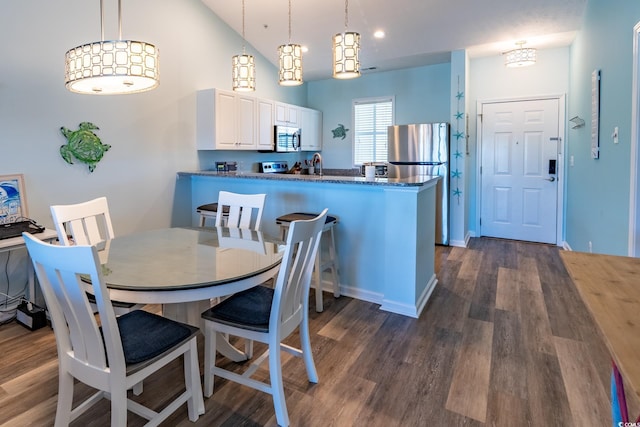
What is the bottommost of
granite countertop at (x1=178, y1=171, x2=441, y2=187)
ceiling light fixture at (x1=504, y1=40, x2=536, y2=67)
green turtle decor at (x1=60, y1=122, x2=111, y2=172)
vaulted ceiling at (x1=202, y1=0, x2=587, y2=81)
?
granite countertop at (x1=178, y1=171, x2=441, y2=187)

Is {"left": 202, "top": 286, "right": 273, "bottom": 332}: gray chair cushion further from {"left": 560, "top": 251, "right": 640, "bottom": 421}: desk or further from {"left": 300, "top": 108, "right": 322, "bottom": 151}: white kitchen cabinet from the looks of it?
{"left": 300, "top": 108, "right": 322, "bottom": 151}: white kitchen cabinet

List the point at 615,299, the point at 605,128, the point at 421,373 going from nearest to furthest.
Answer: the point at 615,299
the point at 421,373
the point at 605,128

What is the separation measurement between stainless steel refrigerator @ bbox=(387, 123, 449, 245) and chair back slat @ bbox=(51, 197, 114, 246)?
4.01 metres

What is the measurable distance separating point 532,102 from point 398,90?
1.91 m

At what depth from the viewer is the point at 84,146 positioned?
3465mm

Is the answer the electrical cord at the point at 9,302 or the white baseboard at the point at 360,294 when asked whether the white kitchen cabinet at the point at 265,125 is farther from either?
the electrical cord at the point at 9,302

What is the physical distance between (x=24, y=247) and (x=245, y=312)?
217cm

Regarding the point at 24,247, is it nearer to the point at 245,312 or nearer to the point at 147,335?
the point at 147,335

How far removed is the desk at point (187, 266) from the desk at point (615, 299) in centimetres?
126

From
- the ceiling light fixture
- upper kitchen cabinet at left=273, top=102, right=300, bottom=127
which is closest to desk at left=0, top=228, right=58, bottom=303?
upper kitchen cabinet at left=273, top=102, right=300, bottom=127

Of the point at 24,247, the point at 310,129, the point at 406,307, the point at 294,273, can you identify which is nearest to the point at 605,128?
the point at 406,307

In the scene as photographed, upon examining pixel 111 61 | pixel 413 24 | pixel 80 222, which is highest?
pixel 413 24

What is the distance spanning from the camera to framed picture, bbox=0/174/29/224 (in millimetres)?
2904

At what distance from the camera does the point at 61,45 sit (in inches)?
127
